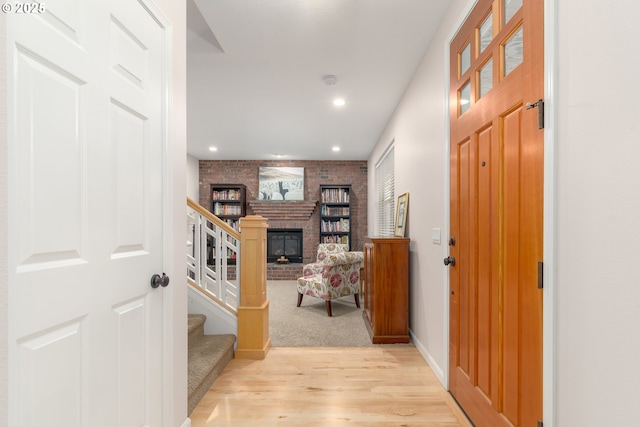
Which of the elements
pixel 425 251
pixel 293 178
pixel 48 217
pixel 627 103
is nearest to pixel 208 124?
pixel 293 178

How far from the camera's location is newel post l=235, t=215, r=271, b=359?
2.61 metres

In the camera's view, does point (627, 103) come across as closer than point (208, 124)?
Yes

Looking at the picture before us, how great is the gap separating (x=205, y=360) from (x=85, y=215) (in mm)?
1610

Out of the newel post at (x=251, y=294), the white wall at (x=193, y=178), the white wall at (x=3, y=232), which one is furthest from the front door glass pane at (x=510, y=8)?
the white wall at (x=193, y=178)

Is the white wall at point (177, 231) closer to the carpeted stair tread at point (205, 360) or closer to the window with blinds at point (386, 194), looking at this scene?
the carpeted stair tread at point (205, 360)

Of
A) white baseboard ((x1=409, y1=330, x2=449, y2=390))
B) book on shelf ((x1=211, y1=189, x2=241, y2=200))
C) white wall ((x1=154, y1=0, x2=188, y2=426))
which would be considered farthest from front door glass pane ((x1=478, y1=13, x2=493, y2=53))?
book on shelf ((x1=211, y1=189, x2=241, y2=200))

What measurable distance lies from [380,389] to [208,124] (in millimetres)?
4252

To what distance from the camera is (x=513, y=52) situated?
1.39 m

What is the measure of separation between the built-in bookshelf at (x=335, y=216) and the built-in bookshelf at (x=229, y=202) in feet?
6.08

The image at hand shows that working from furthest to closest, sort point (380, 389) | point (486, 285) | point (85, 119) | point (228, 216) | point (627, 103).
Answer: point (228, 216)
point (380, 389)
point (486, 285)
point (85, 119)
point (627, 103)

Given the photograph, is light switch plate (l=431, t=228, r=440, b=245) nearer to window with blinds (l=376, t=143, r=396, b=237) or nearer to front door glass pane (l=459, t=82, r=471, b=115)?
front door glass pane (l=459, t=82, r=471, b=115)

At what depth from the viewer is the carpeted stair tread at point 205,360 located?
192 centimetres

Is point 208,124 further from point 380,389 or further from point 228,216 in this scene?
point 380,389

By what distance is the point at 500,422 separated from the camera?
4.67ft
